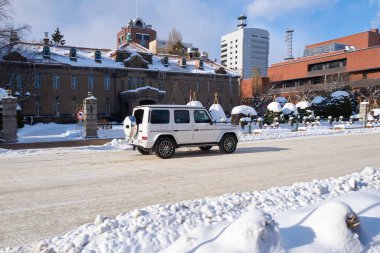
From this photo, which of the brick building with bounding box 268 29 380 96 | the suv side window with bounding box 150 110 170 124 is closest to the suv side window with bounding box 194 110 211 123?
the suv side window with bounding box 150 110 170 124

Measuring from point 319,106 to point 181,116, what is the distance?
121ft

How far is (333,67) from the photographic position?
73.6 meters

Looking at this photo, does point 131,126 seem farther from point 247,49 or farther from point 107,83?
point 247,49

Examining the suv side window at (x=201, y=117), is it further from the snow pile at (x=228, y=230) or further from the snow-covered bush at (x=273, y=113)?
the snow-covered bush at (x=273, y=113)

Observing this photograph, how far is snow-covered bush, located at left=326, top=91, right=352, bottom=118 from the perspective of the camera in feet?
141

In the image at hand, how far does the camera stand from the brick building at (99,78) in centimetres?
4033

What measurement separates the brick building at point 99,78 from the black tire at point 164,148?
1194 inches

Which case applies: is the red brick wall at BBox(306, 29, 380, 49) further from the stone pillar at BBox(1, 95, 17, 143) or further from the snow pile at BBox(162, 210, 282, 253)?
the snow pile at BBox(162, 210, 282, 253)

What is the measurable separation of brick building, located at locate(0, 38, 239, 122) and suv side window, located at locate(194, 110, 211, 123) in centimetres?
3037

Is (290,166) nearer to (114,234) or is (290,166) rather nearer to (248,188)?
(248,188)

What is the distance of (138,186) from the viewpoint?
25.3ft

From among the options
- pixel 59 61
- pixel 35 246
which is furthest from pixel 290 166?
pixel 59 61

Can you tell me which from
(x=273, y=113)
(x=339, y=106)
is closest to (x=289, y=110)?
(x=273, y=113)

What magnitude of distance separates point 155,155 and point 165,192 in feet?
18.8
